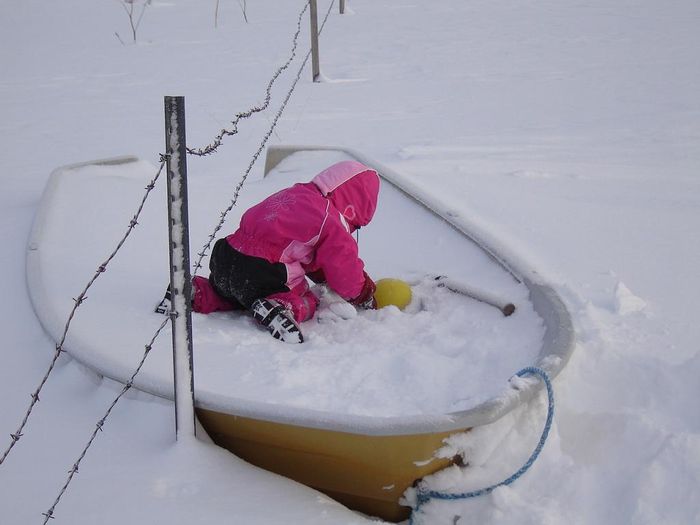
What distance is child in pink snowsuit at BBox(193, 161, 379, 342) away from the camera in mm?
2451

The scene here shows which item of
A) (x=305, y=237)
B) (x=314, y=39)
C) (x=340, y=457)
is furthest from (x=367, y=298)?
(x=314, y=39)

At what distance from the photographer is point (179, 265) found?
171 cm

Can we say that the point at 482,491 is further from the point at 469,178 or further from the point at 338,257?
the point at 469,178

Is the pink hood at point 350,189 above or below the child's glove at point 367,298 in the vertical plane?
above

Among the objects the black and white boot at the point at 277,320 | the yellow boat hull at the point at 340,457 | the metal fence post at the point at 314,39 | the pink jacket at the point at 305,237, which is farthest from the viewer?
the metal fence post at the point at 314,39

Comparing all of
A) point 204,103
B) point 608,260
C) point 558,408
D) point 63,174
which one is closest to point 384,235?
point 608,260

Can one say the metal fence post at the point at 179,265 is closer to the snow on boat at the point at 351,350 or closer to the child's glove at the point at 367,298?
the snow on boat at the point at 351,350

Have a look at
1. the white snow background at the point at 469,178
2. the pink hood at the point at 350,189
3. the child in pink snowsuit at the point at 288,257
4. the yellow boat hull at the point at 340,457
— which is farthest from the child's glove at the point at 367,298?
the yellow boat hull at the point at 340,457

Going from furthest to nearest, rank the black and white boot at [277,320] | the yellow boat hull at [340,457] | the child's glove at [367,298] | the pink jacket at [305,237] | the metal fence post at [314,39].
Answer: the metal fence post at [314,39]
the child's glove at [367,298]
the pink jacket at [305,237]
the black and white boot at [277,320]
the yellow boat hull at [340,457]

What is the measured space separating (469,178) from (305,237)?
5.83 ft

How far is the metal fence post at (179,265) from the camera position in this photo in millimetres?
1628

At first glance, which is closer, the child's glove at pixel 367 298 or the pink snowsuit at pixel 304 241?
the pink snowsuit at pixel 304 241

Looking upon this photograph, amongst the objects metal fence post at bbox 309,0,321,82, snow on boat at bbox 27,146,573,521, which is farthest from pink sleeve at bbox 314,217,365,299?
metal fence post at bbox 309,0,321,82

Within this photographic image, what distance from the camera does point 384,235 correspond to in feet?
10.9
